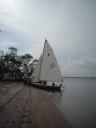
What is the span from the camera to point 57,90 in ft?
158

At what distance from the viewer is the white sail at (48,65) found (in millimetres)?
47691

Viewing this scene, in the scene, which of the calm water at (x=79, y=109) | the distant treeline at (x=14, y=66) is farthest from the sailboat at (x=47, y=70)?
the distant treeline at (x=14, y=66)

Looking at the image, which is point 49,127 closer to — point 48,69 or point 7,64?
point 48,69

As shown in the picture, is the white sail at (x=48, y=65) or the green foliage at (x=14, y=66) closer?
the white sail at (x=48, y=65)

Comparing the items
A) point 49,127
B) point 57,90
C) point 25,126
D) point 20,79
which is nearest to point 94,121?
point 49,127

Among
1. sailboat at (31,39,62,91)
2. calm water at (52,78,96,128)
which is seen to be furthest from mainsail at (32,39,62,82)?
calm water at (52,78,96,128)

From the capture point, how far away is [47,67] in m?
48.1

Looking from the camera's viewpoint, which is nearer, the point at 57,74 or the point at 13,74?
the point at 57,74

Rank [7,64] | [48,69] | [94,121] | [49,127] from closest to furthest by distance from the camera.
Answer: [49,127] < [94,121] < [48,69] < [7,64]

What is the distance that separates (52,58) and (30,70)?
1711 inches

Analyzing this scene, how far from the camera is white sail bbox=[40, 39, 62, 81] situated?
47691 millimetres

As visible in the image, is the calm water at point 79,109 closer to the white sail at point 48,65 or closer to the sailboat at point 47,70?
the sailboat at point 47,70

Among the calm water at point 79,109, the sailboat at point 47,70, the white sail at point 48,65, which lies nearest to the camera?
the calm water at point 79,109

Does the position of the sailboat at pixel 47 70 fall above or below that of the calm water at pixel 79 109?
above
